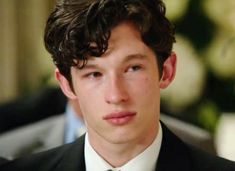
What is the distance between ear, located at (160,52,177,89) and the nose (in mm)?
61

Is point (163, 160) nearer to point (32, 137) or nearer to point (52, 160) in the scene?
point (52, 160)

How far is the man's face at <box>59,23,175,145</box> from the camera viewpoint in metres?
0.68

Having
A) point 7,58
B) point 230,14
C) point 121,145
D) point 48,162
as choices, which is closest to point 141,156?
point 121,145

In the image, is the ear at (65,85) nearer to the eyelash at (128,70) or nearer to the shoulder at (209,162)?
the eyelash at (128,70)

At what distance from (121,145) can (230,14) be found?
633 mm

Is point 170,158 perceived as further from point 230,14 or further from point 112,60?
point 230,14

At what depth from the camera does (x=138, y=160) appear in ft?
2.38

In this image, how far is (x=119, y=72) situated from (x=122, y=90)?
2 cm

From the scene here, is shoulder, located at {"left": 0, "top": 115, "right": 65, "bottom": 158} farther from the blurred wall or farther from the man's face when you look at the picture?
the man's face

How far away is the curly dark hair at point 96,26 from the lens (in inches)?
26.6

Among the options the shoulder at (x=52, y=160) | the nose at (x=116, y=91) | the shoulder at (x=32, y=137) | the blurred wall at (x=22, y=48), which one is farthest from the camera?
the blurred wall at (x=22, y=48)

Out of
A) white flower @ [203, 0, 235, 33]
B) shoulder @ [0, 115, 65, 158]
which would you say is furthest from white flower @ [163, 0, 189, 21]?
shoulder @ [0, 115, 65, 158]

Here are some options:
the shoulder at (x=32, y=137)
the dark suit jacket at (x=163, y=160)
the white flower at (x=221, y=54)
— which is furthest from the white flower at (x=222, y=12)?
the dark suit jacket at (x=163, y=160)

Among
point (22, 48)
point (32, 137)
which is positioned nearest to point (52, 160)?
point (32, 137)
